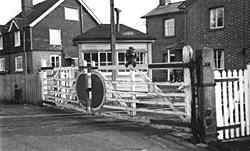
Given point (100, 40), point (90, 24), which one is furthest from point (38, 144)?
point (90, 24)

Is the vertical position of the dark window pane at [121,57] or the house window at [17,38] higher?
the house window at [17,38]

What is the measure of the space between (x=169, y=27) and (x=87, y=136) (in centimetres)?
2778

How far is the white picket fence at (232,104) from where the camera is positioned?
6.63 m

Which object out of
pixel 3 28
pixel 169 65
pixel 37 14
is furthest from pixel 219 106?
pixel 3 28

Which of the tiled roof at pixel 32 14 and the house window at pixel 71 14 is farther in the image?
the house window at pixel 71 14

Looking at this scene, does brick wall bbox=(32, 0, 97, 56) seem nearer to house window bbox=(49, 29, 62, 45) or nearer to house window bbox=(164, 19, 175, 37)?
house window bbox=(49, 29, 62, 45)

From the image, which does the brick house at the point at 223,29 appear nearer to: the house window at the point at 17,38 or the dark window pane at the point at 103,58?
the dark window pane at the point at 103,58

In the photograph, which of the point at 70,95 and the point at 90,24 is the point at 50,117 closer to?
the point at 70,95

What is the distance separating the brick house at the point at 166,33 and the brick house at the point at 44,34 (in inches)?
313

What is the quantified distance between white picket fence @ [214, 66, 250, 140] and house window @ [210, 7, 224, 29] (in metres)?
13.8

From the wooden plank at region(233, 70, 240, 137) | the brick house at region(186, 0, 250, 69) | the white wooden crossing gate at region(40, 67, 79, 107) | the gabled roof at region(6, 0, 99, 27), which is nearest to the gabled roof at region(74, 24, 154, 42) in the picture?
the brick house at region(186, 0, 250, 69)

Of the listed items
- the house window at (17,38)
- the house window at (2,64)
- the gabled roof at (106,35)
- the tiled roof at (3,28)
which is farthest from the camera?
the tiled roof at (3,28)

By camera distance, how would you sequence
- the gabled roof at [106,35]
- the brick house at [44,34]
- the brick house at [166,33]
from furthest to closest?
the brick house at [44,34], the brick house at [166,33], the gabled roof at [106,35]

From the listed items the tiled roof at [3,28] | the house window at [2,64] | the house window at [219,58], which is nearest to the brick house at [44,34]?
the house window at [2,64]
